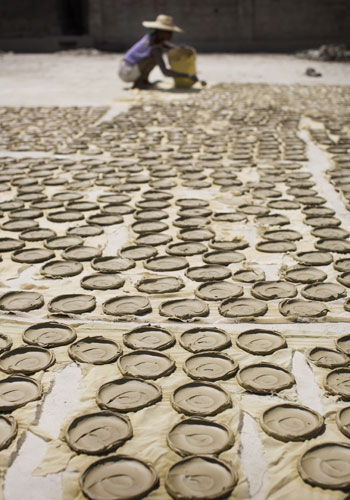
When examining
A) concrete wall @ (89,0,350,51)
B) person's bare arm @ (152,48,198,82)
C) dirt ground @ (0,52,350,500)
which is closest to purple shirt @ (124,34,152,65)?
person's bare arm @ (152,48,198,82)

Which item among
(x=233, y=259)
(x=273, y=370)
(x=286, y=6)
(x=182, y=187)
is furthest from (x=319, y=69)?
(x=273, y=370)

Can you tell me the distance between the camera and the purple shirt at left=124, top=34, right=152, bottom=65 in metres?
9.73

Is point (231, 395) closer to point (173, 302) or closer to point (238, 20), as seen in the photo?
point (173, 302)

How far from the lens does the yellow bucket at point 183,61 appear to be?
1001 centimetres

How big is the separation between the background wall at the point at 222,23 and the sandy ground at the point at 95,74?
4.14 feet

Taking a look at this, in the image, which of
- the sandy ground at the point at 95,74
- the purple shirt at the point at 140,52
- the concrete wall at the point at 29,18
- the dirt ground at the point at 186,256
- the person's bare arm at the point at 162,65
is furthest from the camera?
the concrete wall at the point at 29,18

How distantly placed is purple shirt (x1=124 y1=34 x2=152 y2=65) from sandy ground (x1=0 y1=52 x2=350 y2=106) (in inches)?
24.5

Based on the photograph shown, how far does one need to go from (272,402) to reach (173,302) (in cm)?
78

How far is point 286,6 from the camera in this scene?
19.3m

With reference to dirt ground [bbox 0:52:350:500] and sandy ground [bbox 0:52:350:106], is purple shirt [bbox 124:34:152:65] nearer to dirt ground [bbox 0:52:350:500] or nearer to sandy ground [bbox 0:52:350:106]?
sandy ground [bbox 0:52:350:106]

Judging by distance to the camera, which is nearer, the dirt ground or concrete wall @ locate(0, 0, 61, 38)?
the dirt ground

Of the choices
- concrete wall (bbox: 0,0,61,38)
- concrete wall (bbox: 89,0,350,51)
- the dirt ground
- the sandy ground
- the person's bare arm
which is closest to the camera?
the dirt ground

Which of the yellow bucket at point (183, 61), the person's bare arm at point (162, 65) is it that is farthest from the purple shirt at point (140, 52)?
the yellow bucket at point (183, 61)

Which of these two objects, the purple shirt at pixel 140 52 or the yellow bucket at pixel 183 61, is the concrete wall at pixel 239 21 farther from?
the purple shirt at pixel 140 52
